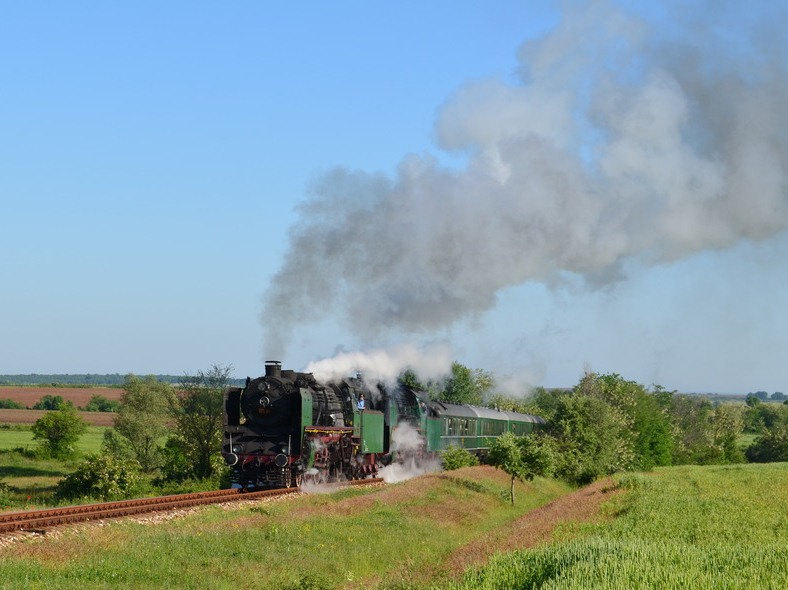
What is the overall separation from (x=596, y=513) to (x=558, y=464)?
914 inches

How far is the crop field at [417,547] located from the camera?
1712cm

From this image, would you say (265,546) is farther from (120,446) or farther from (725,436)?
(725,436)

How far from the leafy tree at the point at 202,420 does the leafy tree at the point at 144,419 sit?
12.7 metres

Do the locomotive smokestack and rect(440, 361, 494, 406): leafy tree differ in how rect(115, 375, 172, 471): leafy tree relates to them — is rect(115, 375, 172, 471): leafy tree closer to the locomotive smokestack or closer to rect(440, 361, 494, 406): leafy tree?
the locomotive smokestack

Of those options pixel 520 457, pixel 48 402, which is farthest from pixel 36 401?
pixel 520 457

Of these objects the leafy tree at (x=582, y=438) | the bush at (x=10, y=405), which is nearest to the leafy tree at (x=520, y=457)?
the leafy tree at (x=582, y=438)

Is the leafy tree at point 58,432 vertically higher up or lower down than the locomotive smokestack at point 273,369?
lower down

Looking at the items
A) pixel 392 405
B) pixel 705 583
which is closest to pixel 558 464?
pixel 392 405

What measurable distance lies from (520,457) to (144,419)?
32956 mm

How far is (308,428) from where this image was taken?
117ft

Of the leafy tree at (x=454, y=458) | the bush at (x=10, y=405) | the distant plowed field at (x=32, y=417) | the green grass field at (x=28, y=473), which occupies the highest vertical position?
the bush at (x=10, y=405)

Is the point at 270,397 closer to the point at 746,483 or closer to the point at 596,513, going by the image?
the point at 596,513

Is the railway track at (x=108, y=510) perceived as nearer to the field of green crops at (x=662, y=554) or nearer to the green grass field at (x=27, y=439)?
the field of green crops at (x=662, y=554)

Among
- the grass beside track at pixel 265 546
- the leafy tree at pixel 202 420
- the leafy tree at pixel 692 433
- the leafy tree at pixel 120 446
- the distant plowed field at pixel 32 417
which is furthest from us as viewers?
the distant plowed field at pixel 32 417
